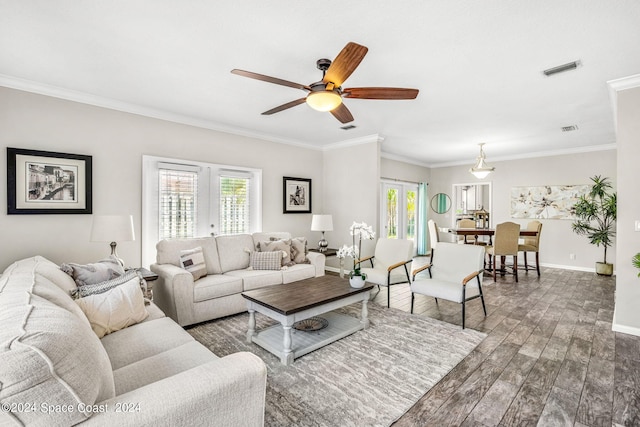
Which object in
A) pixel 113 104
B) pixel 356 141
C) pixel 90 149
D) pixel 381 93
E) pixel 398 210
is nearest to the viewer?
pixel 381 93

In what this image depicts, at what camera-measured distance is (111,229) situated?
9.80 ft

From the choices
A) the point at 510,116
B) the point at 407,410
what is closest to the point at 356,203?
the point at 510,116

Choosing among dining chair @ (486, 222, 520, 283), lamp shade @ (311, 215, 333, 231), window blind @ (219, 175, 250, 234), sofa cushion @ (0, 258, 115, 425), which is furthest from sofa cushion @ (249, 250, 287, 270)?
dining chair @ (486, 222, 520, 283)

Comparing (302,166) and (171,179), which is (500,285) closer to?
(302,166)

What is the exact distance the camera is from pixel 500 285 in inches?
203

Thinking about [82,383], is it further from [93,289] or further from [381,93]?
[381,93]

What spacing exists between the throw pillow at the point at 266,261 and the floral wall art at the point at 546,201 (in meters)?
6.05

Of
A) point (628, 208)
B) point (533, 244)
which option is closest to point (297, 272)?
point (628, 208)


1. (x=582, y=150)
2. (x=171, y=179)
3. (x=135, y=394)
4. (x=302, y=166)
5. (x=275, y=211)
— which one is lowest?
(x=135, y=394)

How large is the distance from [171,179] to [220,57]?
218 cm

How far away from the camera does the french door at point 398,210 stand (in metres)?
7.32

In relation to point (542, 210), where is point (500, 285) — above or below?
below

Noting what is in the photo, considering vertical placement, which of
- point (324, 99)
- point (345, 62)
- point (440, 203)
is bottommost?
point (440, 203)

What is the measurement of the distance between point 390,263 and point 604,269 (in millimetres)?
4584
